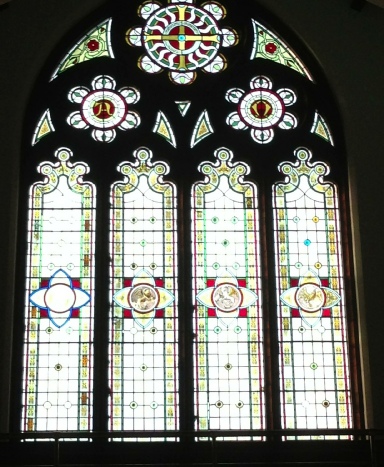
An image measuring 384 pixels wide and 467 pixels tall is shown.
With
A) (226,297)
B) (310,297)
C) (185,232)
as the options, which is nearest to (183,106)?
(185,232)

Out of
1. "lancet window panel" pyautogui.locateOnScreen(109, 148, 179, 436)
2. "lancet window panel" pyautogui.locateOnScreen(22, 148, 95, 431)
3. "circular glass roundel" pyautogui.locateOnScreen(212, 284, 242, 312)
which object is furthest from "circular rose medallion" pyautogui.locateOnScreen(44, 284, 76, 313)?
"circular glass roundel" pyautogui.locateOnScreen(212, 284, 242, 312)

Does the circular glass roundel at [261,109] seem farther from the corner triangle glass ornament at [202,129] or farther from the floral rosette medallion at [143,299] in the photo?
the floral rosette medallion at [143,299]

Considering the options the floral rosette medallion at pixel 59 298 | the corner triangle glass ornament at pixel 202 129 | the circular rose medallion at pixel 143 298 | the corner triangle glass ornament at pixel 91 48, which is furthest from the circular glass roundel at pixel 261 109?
the floral rosette medallion at pixel 59 298

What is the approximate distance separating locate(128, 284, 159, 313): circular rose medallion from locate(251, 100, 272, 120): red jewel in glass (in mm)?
2278

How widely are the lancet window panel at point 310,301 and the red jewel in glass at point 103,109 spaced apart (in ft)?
6.35

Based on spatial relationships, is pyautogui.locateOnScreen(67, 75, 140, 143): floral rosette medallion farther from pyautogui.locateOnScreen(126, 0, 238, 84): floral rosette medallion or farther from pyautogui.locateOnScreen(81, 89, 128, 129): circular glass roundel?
pyautogui.locateOnScreen(126, 0, 238, 84): floral rosette medallion

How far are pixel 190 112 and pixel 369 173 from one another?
205cm

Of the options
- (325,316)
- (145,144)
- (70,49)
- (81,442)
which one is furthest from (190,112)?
(81,442)

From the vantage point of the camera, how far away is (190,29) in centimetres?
1096

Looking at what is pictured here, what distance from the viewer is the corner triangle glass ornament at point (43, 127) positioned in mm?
10484

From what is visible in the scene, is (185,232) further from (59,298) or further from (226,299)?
(59,298)

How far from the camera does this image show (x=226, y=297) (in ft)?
32.7

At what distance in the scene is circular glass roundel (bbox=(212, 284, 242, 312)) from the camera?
995 centimetres

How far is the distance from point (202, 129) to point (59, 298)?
2.41 metres
